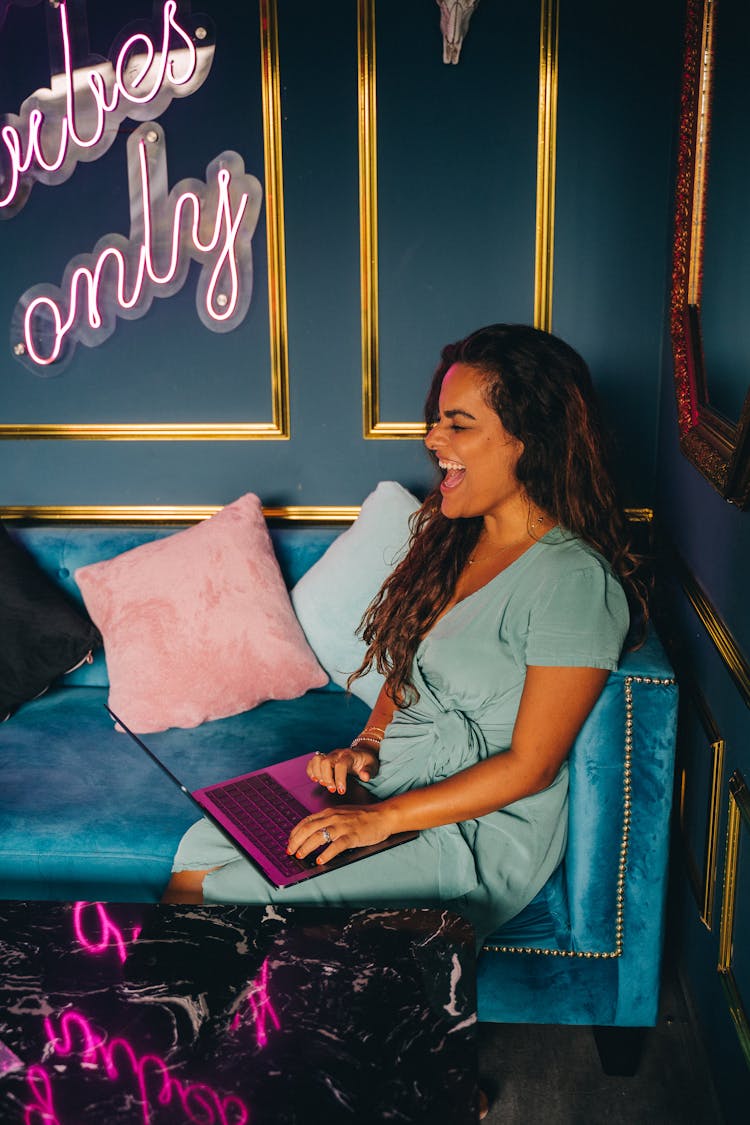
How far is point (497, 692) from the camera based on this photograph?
5.76ft

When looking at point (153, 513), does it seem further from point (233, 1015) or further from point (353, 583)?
point (233, 1015)

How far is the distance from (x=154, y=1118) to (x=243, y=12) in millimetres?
2527

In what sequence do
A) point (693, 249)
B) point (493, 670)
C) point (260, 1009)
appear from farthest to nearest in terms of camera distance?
point (693, 249) → point (493, 670) → point (260, 1009)

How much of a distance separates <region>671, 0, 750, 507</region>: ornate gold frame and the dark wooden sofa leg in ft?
3.41

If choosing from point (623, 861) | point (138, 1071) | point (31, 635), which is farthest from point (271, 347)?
point (138, 1071)

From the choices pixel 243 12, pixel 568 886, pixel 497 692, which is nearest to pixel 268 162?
pixel 243 12

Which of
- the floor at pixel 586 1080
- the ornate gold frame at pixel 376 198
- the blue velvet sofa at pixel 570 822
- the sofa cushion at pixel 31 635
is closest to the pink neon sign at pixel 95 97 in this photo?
the ornate gold frame at pixel 376 198

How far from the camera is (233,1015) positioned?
48.0 inches

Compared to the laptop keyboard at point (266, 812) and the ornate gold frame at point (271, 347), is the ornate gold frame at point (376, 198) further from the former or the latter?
the laptop keyboard at point (266, 812)

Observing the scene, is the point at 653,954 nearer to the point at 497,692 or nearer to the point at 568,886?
the point at 568,886

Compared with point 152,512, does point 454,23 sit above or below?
above

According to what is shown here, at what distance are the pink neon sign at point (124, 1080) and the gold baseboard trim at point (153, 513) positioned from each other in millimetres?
1810

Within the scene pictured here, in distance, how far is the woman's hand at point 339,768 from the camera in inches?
71.3

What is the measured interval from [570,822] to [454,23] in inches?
75.5
